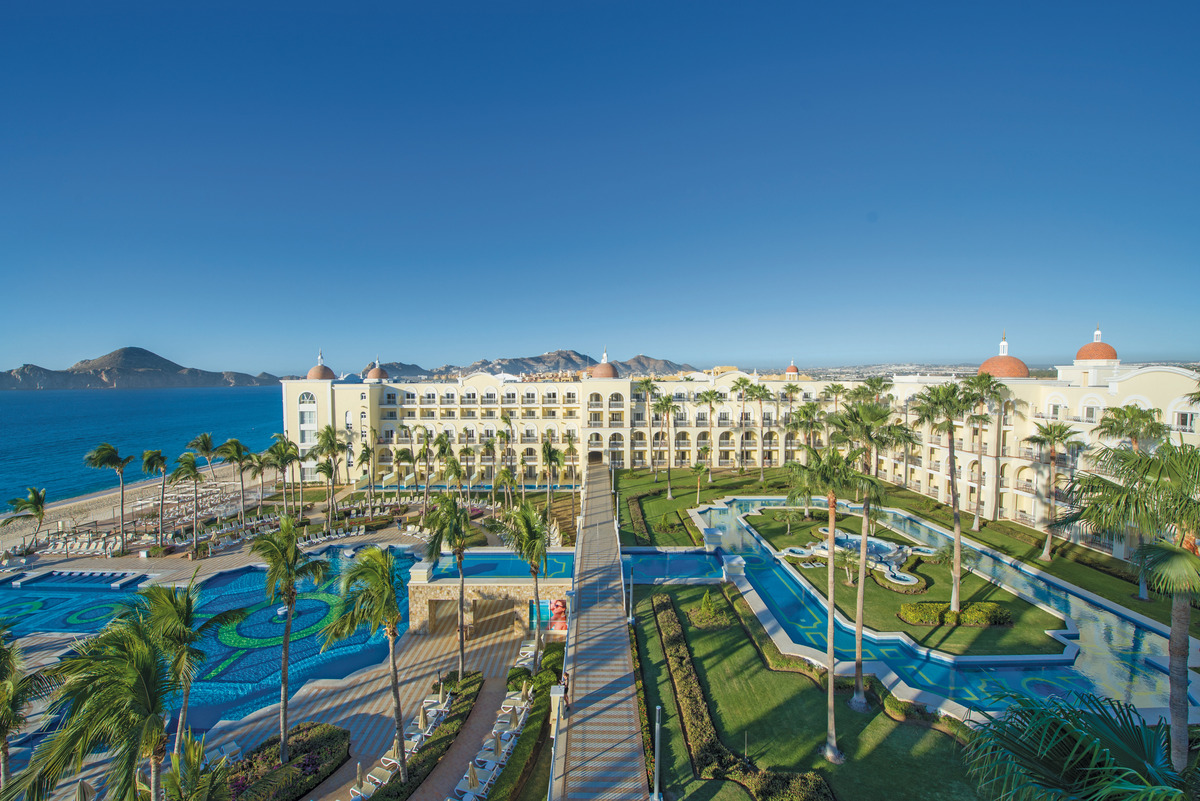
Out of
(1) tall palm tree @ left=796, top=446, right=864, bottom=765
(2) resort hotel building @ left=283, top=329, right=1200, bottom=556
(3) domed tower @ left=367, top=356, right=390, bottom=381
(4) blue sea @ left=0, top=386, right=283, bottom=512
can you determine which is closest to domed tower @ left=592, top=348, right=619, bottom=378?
(2) resort hotel building @ left=283, top=329, right=1200, bottom=556

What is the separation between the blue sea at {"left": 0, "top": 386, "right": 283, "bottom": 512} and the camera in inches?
2918

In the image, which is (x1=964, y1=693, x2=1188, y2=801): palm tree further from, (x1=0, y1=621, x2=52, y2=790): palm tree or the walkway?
(x1=0, y1=621, x2=52, y2=790): palm tree

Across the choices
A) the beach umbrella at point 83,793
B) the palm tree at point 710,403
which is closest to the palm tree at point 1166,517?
the beach umbrella at point 83,793

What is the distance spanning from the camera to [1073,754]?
5492 mm

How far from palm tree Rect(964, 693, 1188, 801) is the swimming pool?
12110 mm

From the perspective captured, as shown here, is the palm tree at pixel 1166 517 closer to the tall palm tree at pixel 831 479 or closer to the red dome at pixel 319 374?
the tall palm tree at pixel 831 479

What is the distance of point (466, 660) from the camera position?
24.4 meters

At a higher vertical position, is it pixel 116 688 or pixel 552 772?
pixel 116 688

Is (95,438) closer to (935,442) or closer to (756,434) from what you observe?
(756,434)

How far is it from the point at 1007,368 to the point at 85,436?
168 meters

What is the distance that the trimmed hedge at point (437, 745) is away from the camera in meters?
15.2

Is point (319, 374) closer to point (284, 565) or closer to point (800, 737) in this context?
point (284, 565)

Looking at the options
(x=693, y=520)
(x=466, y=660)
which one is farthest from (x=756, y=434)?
(x=466, y=660)

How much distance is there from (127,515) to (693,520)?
52.3m
